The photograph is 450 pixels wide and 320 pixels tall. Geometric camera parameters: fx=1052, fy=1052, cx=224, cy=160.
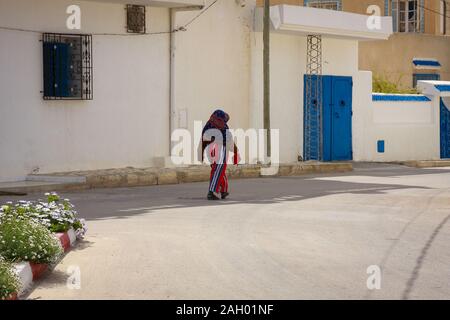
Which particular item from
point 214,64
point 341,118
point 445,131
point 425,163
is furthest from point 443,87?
point 214,64

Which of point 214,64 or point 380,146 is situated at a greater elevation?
point 214,64

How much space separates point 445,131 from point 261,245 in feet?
72.4

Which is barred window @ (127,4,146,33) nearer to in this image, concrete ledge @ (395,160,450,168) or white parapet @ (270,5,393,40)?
white parapet @ (270,5,393,40)

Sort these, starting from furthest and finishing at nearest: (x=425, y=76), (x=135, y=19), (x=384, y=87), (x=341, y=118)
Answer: (x=425, y=76) → (x=384, y=87) → (x=341, y=118) → (x=135, y=19)

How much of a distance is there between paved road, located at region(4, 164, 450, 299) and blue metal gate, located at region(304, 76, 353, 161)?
8.07m

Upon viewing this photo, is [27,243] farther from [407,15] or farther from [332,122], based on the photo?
[407,15]

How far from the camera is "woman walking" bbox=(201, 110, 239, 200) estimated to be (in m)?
17.6

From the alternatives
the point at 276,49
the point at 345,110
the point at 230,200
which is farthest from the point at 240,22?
the point at 230,200

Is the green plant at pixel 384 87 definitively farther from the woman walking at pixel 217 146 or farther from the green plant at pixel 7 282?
the green plant at pixel 7 282

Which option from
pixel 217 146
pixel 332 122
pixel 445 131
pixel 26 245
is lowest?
pixel 26 245

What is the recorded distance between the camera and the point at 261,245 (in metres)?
11.7

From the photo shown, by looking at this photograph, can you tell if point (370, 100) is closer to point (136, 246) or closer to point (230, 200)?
point (230, 200)

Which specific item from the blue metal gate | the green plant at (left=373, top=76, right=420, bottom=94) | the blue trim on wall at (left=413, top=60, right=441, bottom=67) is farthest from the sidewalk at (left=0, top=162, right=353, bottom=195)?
the blue trim on wall at (left=413, top=60, right=441, bottom=67)

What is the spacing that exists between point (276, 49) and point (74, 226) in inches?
600
